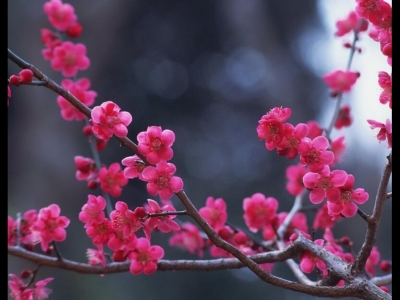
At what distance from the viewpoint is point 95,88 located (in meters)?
2.70

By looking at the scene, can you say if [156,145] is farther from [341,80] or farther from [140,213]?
[341,80]

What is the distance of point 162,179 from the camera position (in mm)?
533

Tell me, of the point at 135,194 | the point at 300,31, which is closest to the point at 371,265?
the point at 135,194

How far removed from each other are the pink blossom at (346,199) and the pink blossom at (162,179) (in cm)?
16

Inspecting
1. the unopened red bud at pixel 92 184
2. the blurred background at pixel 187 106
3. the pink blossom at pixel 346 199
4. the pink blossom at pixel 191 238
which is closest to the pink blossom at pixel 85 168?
the unopened red bud at pixel 92 184

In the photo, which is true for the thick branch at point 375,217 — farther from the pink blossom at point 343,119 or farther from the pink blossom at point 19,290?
the pink blossom at point 343,119

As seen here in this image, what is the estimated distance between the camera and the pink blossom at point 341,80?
1055 millimetres

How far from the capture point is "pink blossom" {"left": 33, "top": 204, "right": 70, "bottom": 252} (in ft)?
2.45

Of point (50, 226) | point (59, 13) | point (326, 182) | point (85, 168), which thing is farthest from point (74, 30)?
point (326, 182)

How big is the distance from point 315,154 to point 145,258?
29 cm

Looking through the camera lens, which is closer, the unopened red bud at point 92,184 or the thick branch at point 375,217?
the thick branch at point 375,217

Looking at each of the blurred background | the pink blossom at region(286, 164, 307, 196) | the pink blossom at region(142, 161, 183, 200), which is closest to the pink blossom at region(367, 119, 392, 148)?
the pink blossom at region(142, 161, 183, 200)
